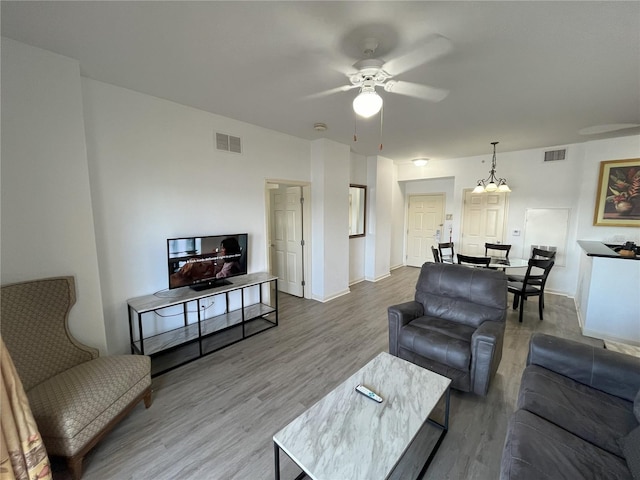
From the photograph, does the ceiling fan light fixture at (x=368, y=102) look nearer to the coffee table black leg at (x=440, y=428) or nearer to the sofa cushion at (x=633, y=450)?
the coffee table black leg at (x=440, y=428)

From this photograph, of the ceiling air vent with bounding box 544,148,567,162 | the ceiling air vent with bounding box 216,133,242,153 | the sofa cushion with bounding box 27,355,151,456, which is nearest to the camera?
the sofa cushion with bounding box 27,355,151,456

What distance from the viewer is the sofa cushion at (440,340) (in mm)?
2087

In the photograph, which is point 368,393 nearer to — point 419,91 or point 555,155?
point 419,91

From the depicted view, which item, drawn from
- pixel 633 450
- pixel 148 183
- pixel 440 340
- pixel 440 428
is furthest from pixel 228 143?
pixel 633 450

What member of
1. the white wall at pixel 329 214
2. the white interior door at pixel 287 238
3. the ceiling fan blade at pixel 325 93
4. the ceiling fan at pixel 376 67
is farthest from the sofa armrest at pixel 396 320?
the white interior door at pixel 287 238

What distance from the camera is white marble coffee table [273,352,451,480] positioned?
1.17 m

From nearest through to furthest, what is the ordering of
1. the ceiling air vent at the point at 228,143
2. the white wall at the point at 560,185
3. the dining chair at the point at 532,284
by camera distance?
the ceiling air vent at the point at 228,143 → the dining chair at the point at 532,284 → the white wall at the point at 560,185

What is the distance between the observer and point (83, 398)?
1.57m

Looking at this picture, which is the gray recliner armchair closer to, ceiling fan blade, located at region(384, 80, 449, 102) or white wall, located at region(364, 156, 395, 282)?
ceiling fan blade, located at region(384, 80, 449, 102)

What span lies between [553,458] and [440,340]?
41.8 inches

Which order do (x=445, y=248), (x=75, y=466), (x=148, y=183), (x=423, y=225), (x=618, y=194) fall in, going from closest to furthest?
(x=75, y=466) < (x=148, y=183) < (x=618, y=194) < (x=445, y=248) < (x=423, y=225)

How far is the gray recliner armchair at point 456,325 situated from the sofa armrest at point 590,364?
0.29m

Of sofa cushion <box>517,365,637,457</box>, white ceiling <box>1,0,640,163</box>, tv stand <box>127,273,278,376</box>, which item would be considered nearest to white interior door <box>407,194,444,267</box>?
white ceiling <box>1,0,640,163</box>

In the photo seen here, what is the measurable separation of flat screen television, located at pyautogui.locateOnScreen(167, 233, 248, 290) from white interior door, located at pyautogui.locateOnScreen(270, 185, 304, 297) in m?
1.40
